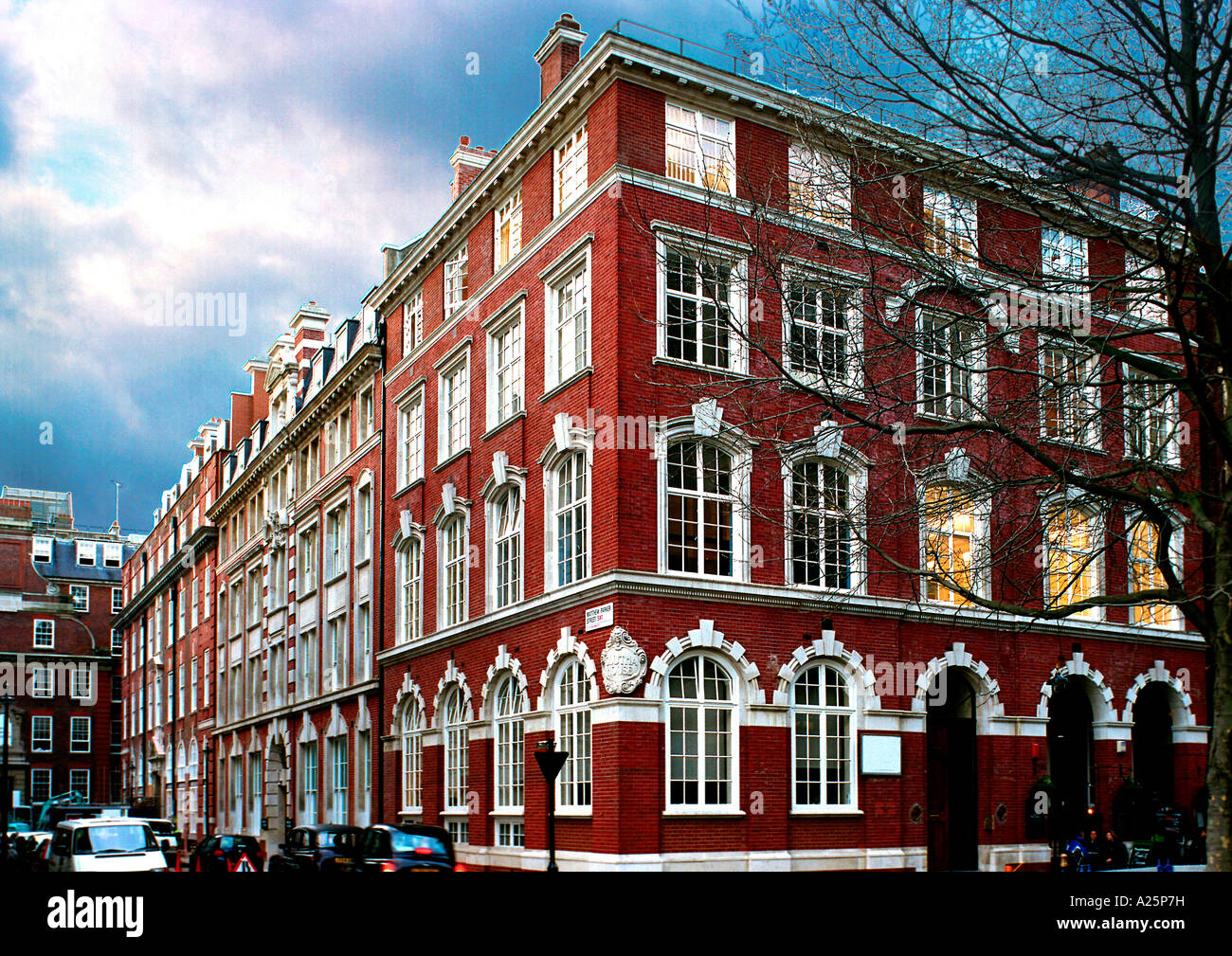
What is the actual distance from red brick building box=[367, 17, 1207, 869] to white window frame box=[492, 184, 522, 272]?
0.30 ft

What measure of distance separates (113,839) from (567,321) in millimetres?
13657

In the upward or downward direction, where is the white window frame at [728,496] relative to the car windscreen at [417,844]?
upward

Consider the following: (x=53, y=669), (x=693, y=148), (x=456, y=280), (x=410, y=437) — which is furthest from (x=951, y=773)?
(x=53, y=669)

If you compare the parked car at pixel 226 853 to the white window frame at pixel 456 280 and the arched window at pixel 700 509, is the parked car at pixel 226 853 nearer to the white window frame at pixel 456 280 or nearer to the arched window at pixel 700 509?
the arched window at pixel 700 509

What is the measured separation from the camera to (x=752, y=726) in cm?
2345

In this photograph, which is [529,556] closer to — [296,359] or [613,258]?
[613,258]

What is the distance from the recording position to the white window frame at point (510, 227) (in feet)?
94.9

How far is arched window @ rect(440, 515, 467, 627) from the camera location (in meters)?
30.7

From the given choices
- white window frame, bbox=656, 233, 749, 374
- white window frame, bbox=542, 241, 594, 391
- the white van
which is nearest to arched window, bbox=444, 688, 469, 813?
the white van

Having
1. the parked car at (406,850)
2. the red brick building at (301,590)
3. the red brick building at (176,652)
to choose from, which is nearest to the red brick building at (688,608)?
the parked car at (406,850)

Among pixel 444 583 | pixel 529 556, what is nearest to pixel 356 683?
pixel 444 583

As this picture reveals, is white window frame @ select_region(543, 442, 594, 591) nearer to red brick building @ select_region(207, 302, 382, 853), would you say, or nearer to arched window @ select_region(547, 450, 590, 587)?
arched window @ select_region(547, 450, 590, 587)

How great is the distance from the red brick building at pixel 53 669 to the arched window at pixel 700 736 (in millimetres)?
68339
